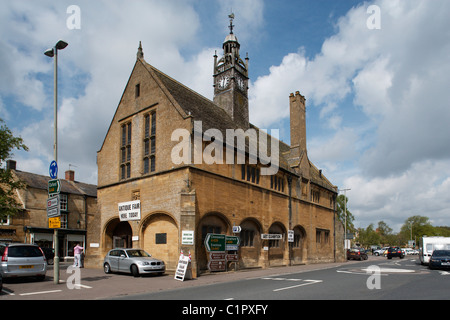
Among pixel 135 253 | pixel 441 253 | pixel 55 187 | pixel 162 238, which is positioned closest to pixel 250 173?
pixel 162 238

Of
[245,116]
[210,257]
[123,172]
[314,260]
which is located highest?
[245,116]

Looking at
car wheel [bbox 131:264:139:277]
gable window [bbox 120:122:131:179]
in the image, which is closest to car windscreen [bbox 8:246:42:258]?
car wheel [bbox 131:264:139:277]

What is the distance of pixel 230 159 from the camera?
968 inches

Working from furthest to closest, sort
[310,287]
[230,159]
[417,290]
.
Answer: [230,159] < [310,287] < [417,290]

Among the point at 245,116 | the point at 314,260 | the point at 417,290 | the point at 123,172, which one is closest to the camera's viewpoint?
the point at 417,290

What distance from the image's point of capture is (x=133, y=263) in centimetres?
1852

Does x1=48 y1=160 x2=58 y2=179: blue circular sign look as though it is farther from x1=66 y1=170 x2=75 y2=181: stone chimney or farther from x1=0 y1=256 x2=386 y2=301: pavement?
x1=66 y1=170 x2=75 y2=181: stone chimney

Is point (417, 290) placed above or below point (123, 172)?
below

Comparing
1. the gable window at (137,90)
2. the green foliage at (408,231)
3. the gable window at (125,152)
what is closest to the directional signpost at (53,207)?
the gable window at (125,152)

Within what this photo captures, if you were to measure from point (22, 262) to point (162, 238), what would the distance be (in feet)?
27.1

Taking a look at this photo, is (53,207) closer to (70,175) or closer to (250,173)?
(250,173)

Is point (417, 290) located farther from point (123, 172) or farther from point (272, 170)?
point (123, 172)
